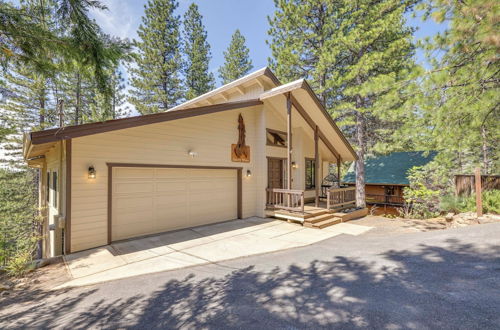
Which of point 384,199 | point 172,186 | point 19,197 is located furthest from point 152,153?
point 19,197

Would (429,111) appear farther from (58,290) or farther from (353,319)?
(58,290)

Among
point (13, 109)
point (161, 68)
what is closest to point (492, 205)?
point (161, 68)

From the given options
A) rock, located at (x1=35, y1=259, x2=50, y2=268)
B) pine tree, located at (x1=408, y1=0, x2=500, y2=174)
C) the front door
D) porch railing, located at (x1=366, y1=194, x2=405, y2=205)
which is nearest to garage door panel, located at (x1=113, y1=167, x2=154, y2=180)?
rock, located at (x1=35, y1=259, x2=50, y2=268)

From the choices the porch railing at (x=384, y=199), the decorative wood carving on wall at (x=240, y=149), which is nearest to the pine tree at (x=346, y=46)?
the porch railing at (x=384, y=199)

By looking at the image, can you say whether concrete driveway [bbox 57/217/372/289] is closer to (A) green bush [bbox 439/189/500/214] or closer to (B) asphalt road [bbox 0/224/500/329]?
(B) asphalt road [bbox 0/224/500/329]

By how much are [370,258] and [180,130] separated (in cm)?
648

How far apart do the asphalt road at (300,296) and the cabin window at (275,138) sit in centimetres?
624

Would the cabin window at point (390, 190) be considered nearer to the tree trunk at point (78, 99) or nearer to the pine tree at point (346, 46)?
the pine tree at point (346, 46)

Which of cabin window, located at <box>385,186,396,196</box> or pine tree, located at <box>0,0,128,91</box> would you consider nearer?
pine tree, located at <box>0,0,128,91</box>

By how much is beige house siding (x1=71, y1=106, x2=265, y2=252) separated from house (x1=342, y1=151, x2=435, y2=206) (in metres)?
10.9

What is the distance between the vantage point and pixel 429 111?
7461mm

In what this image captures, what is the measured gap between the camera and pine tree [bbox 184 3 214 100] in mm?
20047

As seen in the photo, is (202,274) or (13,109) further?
(13,109)

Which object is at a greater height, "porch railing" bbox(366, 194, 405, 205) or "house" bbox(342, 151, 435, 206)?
"house" bbox(342, 151, 435, 206)
